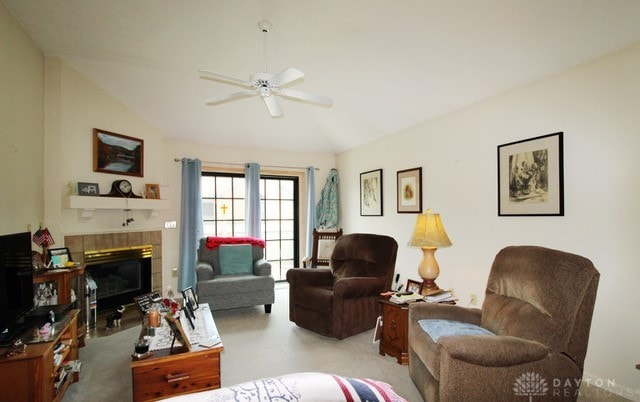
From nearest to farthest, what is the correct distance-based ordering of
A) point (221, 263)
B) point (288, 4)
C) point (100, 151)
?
point (288, 4), point (100, 151), point (221, 263)

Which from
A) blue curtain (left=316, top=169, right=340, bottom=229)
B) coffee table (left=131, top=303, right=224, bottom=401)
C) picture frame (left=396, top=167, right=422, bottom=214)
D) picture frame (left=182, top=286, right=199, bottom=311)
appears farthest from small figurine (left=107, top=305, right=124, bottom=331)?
picture frame (left=396, top=167, right=422, bottom=214)

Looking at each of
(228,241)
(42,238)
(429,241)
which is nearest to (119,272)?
(42,238)

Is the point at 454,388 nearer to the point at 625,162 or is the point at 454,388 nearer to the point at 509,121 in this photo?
the point at 625,162

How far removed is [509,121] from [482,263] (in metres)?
1.32

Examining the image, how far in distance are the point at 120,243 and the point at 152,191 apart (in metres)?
0.76

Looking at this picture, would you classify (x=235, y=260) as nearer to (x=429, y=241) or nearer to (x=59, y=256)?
(x=59, y=256)

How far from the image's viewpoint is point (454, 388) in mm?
1623

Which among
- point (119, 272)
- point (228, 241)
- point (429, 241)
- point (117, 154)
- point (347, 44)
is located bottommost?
point (119, 272)

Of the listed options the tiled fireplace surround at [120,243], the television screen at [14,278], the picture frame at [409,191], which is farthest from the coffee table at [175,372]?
the picture frame at [409,191]

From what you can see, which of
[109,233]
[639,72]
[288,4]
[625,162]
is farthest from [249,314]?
[639,72]

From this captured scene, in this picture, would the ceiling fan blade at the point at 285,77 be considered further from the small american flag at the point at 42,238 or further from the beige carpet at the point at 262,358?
the small american flag at the point at 42,238

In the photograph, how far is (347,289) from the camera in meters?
3.06

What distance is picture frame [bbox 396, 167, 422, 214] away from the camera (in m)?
3.79

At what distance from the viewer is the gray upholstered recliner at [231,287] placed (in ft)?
12.0
